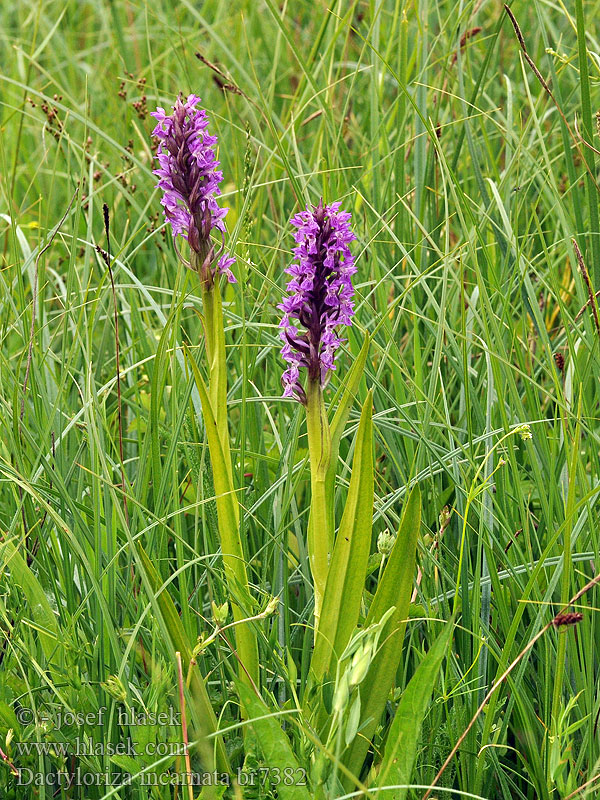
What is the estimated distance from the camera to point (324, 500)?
4.35ft

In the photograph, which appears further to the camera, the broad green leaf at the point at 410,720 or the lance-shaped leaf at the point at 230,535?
the lance-shaped leaf at the point at 230,535

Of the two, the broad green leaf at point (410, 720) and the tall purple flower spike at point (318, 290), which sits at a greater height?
the tall purple flower spike at point (318, 290)

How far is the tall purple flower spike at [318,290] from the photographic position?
124cm

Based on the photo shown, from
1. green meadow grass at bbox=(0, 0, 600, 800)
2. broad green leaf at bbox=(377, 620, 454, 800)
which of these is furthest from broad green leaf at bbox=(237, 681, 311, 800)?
broad green leaf at bbox=(377, 620, 454, 800)

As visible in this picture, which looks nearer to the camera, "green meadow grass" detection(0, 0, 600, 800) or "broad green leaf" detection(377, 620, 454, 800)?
"broad green leaf" detection(377, 620, 454, 800)

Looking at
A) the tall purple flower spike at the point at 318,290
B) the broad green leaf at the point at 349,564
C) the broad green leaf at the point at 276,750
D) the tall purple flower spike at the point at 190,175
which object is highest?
the tall purple flower spike at the point at 190,175

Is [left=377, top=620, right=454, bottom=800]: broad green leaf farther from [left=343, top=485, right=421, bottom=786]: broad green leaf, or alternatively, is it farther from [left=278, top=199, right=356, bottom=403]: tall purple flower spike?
[left=278, top=199, right=356, bottom=403]: tall purple flower spike

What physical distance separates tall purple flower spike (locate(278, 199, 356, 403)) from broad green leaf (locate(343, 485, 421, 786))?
29 cm

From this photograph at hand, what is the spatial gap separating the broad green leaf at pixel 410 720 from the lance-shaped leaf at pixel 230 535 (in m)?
0.27

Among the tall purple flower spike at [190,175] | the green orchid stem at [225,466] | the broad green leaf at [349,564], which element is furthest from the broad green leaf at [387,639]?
the tall purple flower spike at [190,175]

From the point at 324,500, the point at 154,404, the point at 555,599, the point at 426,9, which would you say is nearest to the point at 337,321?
the point at 324,500

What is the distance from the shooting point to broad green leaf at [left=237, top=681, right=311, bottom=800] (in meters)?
1.20

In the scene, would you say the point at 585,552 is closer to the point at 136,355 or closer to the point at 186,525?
the point at 186,525

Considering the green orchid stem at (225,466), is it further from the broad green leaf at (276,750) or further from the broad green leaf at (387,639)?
the broad green leaf at (387,639)
